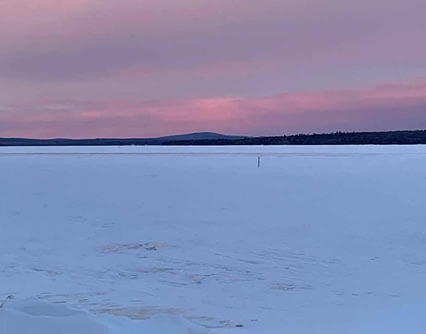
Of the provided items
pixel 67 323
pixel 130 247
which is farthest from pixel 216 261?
pixel 67 323

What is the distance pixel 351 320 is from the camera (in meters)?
4.50

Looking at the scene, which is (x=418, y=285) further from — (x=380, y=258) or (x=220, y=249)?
(x=220, y=249)

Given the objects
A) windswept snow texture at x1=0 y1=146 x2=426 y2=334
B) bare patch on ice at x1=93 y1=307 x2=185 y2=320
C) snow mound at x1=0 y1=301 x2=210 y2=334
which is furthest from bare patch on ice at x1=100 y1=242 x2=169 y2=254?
snow mound at x1=0 y1=301 x2=210 y2=334

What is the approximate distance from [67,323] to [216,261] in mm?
3232

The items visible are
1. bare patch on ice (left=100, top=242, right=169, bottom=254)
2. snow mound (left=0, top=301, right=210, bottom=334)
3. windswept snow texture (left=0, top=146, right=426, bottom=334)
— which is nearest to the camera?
snow mound (left=0, top=301, right=210, bottom=334)

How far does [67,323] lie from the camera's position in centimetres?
332

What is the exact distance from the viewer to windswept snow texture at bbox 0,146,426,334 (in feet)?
14.5

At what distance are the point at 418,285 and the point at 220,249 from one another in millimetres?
2305

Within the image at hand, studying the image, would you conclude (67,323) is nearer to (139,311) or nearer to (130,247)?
(139,311)

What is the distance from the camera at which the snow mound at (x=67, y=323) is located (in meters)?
3.28

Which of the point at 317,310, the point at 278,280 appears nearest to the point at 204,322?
the point at 317,310

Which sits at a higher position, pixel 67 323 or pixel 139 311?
pixel 67 323

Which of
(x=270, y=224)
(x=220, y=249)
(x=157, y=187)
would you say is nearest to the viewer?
(x=220, y=249)

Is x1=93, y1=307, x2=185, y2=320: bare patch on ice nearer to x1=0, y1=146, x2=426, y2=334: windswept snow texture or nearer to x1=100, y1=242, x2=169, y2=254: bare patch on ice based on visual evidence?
x1=0, y1=146, x2=426, y2=334: windswept snow texture
